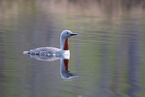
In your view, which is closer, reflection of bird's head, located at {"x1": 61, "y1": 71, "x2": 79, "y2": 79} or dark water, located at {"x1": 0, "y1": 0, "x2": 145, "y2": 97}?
dark water, located at {"x1": 0, "y1": 0, "x2": 145, "y2": 97}

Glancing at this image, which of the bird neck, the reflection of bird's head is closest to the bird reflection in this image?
the reflection of bird's head

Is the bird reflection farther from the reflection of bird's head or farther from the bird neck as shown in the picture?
the bird neck

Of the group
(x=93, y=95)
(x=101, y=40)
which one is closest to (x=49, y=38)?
(x=101, y=40)

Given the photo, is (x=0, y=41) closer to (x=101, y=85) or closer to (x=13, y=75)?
(x=13, y=75)

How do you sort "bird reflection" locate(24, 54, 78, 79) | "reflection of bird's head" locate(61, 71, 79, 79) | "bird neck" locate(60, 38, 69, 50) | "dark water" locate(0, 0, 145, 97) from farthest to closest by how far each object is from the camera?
"bird neck" locate(60, 38, 69, 50) < "bird reflection" locate(24, 54, 78, 79) < "reflection of bird's head" locate(61, 71, 79, 79) < "dark water" locate(0, 0, 145, 97)

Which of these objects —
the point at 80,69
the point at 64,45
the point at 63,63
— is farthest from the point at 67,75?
the point at 64,45

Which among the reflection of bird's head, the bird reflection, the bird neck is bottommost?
the bird reflection

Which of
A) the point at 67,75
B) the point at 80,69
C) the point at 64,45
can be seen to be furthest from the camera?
the point at 64,45

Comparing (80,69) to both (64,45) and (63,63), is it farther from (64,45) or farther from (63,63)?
(64,45)

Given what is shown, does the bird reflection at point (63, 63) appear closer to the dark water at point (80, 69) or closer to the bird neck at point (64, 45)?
the dark water at point (80, 69)

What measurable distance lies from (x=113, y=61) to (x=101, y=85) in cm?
241

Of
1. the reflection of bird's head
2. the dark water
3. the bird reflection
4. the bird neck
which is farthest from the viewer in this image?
the bird neck

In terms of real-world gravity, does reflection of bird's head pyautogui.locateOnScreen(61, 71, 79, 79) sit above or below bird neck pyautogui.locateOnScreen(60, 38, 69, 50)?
below

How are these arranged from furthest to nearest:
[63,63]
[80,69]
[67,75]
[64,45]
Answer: [64,45] → [63,63] → [80,69] → [67,75]
